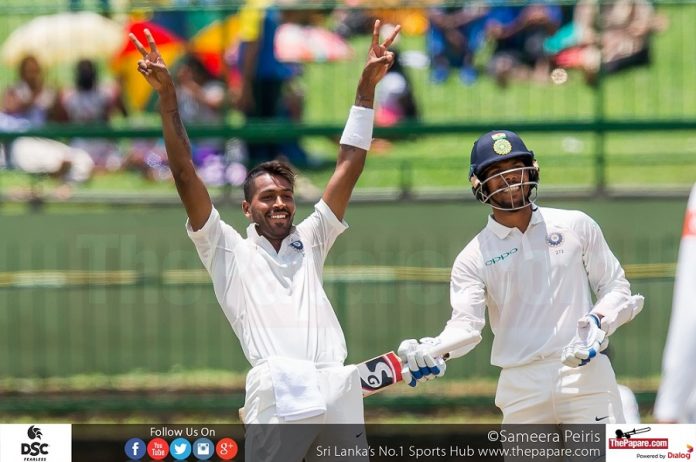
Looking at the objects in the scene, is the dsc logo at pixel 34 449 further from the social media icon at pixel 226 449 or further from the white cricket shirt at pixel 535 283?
the white cricket shirt at pixel 535 283

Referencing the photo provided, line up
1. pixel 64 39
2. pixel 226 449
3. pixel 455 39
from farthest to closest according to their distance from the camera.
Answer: pixel 455 39 < pixel 64 39 < pixel 226 449

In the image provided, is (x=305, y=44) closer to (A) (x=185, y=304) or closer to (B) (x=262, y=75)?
(B) (x=262, y=75)

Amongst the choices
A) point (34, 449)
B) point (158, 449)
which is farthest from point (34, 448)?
point (158, 449)

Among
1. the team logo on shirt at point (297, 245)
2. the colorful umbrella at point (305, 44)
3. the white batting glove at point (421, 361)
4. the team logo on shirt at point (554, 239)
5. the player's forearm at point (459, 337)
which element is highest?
the colorful umbrella at point (305, 44)

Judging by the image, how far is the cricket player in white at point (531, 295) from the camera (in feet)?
20.7

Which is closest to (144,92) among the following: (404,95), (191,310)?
(404,95)

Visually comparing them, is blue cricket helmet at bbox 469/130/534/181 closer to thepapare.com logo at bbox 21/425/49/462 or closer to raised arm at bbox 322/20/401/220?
raised arm at bbox 322/20/401/220

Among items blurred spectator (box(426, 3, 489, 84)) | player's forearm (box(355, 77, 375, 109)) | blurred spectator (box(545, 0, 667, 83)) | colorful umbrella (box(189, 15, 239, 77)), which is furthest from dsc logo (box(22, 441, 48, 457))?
blurred spectator (box(545, 0, 667, 83))

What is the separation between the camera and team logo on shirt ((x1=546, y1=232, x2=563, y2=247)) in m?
6.38

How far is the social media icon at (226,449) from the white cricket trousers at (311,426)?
1790 millimetres

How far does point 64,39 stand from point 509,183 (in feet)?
21.9

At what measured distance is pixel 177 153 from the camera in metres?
6.34

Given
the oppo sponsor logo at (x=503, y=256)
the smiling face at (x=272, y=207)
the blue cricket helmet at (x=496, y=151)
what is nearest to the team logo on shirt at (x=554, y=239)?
the oppo sponsor logo at (x=503, y=256)

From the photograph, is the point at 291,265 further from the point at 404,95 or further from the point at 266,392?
the point at 404,95
